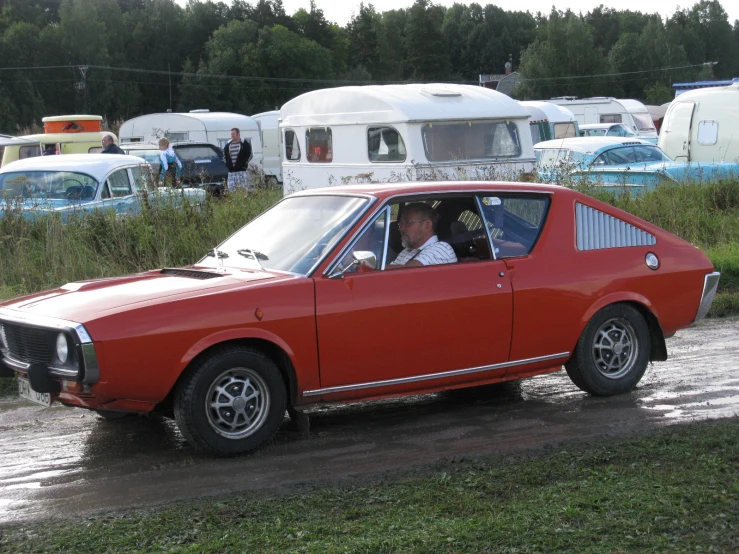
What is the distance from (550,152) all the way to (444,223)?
607 inches

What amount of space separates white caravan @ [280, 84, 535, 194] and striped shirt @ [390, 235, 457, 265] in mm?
8694

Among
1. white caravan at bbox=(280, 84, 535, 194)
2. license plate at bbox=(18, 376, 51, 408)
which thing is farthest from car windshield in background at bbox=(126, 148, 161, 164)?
license plate at bbox=(18, 376, 51, 408)

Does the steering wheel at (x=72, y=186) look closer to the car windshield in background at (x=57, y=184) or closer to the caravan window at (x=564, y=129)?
the car windshield in background at (x=57, y=184)

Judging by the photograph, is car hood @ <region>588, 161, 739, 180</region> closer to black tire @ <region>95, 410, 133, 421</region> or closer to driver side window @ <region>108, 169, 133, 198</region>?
driver side window @ <region>108, 169, 133, 198</region>

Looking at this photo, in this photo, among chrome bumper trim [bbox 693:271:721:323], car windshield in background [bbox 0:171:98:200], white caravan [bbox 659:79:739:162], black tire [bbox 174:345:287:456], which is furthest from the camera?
white caravan [bbox 659:79:739:162]

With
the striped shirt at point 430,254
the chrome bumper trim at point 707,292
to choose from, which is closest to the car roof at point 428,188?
the striped shirt at point 430,254

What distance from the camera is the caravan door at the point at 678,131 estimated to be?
74.1 ft

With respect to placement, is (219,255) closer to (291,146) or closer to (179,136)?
(291,146)

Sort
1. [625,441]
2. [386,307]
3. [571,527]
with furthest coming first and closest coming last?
1. [386,307]
2. [625,441]
3. [571,527]

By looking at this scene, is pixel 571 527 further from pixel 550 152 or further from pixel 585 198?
pixel 550 152

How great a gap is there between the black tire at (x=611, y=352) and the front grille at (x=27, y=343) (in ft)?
11.7

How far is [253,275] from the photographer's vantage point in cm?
636

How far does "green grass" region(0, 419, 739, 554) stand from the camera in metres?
4.24

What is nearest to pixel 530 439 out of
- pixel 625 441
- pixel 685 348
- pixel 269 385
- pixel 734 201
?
pixel 625 441
